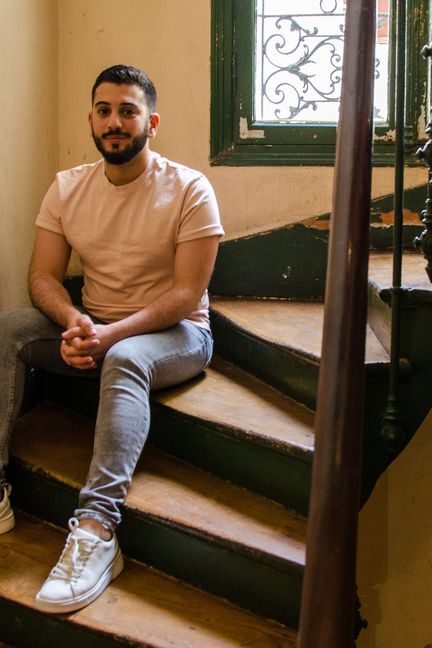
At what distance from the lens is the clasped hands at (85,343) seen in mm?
2102

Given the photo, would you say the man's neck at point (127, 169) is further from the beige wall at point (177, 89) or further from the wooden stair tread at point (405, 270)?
the wooden stair tread at point (405, 270)

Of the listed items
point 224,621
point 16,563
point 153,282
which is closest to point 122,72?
point 153,282

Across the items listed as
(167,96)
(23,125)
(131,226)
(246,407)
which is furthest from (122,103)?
(246,407)

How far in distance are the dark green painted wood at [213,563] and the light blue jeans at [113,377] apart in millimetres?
109

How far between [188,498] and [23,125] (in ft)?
4.61

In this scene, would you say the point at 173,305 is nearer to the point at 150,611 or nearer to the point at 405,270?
the point at 405,270

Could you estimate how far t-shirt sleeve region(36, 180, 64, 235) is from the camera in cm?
242

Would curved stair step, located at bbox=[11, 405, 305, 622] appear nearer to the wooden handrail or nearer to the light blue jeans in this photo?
the light blue jeans

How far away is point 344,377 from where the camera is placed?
1.12 metres

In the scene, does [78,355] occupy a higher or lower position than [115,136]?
lower

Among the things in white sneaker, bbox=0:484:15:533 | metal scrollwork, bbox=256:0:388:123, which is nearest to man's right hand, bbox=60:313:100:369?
white sneaker, bbox=0:484:15:533

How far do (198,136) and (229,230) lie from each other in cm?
37

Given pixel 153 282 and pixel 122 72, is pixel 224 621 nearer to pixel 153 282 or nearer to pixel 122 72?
pixel 153 282

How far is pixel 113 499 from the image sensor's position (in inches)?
74.2
